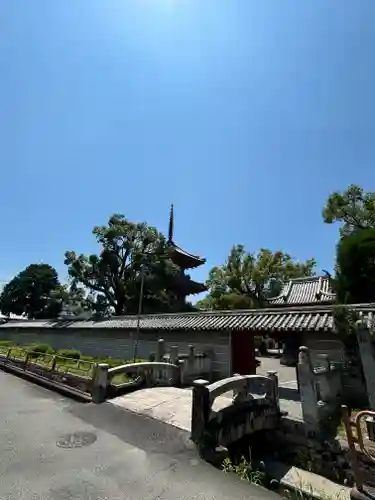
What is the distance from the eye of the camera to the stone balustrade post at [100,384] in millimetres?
10250

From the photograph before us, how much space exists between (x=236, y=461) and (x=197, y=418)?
175 cm

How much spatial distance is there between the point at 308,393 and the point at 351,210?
22199 mm

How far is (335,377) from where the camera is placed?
1153 centimetres

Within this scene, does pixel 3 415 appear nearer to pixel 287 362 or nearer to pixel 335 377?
pixel 335 377

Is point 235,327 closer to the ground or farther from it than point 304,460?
farther from it

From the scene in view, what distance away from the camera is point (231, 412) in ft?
28.3

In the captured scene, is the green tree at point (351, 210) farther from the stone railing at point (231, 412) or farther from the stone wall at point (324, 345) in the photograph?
the stone railing at point (231, 412)

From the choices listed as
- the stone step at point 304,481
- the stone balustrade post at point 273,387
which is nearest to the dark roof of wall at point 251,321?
the stone balustrade post at point 273,387

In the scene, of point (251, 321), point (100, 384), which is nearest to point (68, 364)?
point (100, 384)

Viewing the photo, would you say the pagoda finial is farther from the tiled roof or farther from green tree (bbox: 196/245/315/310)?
the tiled roof

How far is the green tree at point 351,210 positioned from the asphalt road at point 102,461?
82.4 feet

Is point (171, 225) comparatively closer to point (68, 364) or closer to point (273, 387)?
point (68, 364)

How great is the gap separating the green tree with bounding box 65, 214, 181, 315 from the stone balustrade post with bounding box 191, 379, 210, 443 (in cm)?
2544

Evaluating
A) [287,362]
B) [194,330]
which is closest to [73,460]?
[194,330]
